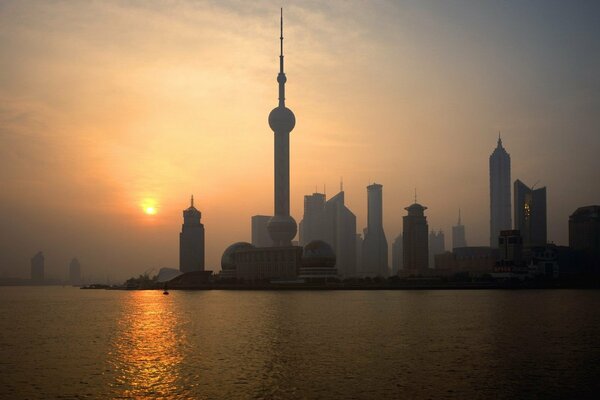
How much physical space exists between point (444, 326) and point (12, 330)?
6833cm

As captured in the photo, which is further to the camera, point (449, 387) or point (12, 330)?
point (12, 330)

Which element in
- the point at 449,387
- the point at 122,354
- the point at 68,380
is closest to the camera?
the point at 449,387

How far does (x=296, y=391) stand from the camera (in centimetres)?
5078

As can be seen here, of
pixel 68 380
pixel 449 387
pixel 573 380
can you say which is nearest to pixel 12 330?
pixel 68 380

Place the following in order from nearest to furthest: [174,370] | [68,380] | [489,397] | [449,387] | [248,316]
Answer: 1. [489,397]
2. [449,387]
3. [68,380]
4. [174,370]
5. [248,316]

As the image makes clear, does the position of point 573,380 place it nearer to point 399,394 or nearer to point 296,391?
point 399,394

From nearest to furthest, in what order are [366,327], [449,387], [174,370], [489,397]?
[489,397] → [449,387] → [174,370] → [366,327]

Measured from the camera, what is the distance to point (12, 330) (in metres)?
105

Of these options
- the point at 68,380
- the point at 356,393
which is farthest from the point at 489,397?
the point at 68,380

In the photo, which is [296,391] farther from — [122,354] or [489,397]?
[122,354]

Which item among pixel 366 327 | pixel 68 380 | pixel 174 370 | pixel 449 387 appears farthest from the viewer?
pixel 366 327

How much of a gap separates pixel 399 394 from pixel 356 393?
3.23 m

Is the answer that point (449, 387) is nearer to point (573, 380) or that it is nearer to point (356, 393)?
point (356, 393)

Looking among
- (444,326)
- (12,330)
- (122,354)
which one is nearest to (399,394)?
(122,354)
